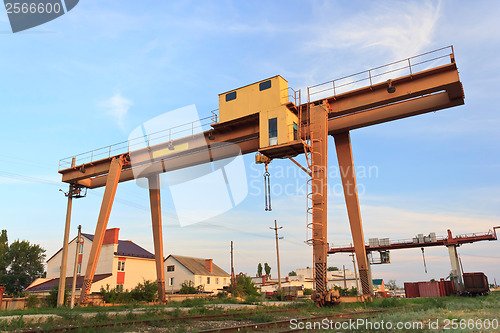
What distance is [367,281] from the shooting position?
51.9 ft

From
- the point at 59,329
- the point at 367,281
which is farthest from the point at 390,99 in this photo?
the point at 59,329

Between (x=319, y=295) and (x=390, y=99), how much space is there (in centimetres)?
849

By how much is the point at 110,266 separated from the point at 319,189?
26.0 metres

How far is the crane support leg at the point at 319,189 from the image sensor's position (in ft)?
A: 45.9

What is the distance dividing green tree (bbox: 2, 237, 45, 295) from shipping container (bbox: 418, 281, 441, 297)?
154 feet

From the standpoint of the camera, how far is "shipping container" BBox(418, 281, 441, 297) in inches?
1211

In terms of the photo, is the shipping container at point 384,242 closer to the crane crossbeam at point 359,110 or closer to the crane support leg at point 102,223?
the crane crossbeam at point 359,110

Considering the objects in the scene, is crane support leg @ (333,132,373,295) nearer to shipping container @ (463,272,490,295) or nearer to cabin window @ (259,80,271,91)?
cabin window @ (259,80,271,91)

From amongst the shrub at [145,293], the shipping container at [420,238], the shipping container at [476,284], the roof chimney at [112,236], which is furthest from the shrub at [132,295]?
the shipping container at [420,238]

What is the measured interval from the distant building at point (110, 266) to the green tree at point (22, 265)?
12.9 metres

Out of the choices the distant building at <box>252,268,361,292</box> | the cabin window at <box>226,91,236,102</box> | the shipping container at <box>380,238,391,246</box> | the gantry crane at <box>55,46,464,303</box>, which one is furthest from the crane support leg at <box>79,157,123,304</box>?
the distant building at <box>252,268,361,292</box>

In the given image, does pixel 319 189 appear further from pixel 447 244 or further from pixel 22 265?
pixel 22 265

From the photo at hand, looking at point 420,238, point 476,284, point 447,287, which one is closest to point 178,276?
point 420,238

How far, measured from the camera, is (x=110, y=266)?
33.3 metres
